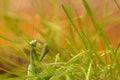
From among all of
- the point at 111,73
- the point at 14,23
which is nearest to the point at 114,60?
the point at 111,73

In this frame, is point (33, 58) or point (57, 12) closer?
point (33, 58)

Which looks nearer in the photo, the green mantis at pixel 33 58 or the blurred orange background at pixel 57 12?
the green mantis at pixel 33 58

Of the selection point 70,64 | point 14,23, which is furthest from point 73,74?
point 14,23

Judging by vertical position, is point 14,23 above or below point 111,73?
above

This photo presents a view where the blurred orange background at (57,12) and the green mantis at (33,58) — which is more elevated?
the blurred orange background at (57,12)

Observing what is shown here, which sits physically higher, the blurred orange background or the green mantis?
the blurred orange background

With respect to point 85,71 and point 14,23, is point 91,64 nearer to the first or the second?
point 85,71

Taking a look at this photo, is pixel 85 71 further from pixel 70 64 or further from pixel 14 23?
pixel 14 23

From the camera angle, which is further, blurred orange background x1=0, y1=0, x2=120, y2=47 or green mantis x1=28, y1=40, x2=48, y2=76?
blurred orange background x1=0, y1=0, x2=120, y2=47
